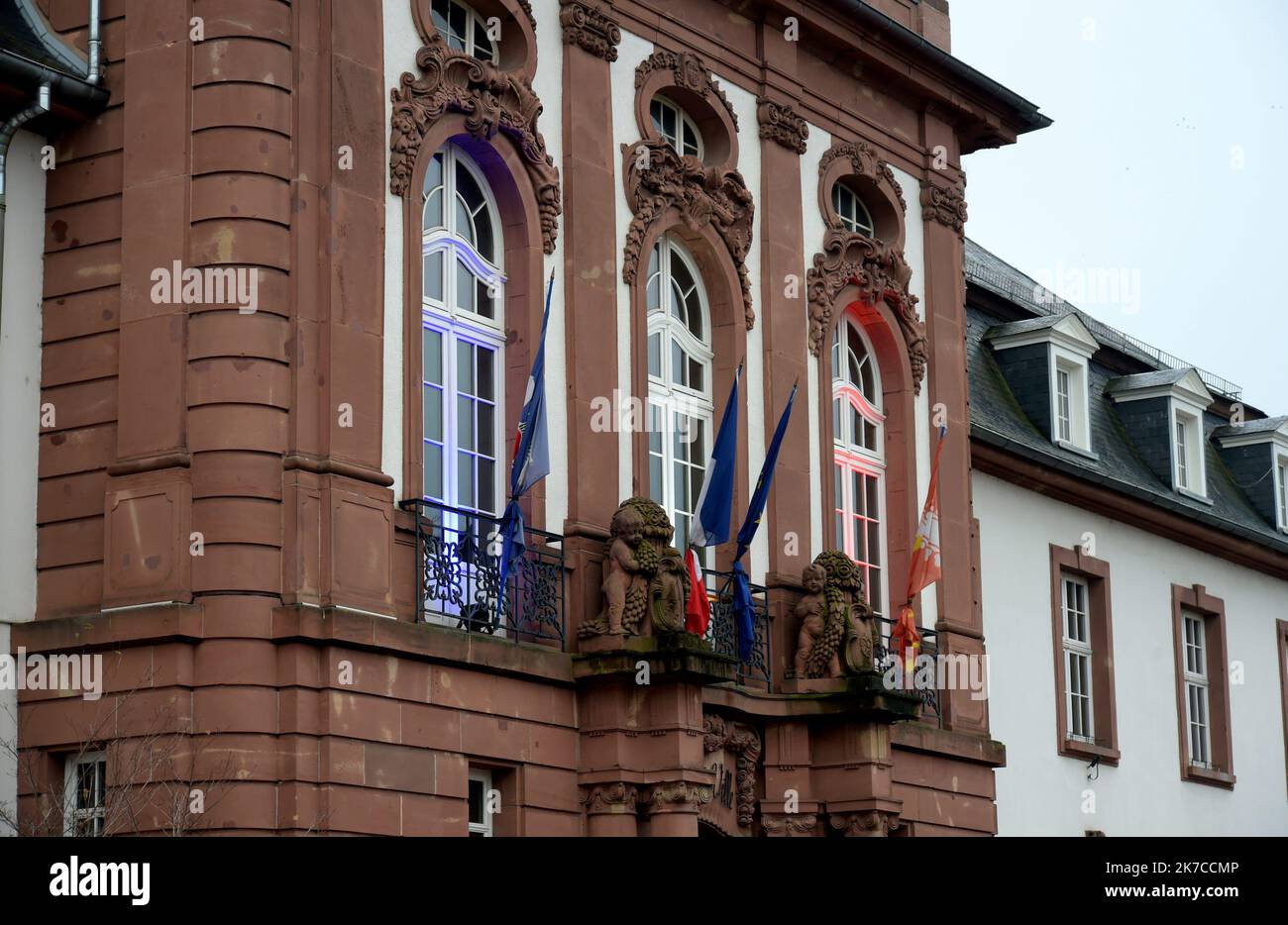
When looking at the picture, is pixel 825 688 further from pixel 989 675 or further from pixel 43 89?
pixel 43 89

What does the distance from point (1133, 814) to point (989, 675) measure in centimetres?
342

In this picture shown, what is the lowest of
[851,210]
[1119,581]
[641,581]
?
[641,581]

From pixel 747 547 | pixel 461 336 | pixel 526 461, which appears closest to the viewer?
pixel 526 461

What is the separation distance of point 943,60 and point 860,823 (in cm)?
767

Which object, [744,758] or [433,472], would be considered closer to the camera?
[433,472]

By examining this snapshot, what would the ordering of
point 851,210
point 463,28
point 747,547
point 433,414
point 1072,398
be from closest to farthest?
point 433,414, point 463,28, point 747,547, point 851,210, point 1072,398

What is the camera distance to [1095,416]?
3198 centimetres

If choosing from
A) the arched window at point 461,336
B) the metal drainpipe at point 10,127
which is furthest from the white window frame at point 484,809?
the metal drainpipe at point 10,127

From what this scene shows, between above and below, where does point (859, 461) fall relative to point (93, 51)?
below

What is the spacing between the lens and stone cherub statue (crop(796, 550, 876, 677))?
71.6 ft

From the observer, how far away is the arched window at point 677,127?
2214 centimetres

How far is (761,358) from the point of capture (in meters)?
22.5

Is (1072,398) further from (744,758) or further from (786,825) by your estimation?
(744,758)

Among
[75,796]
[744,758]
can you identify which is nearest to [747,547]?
[744,758]
